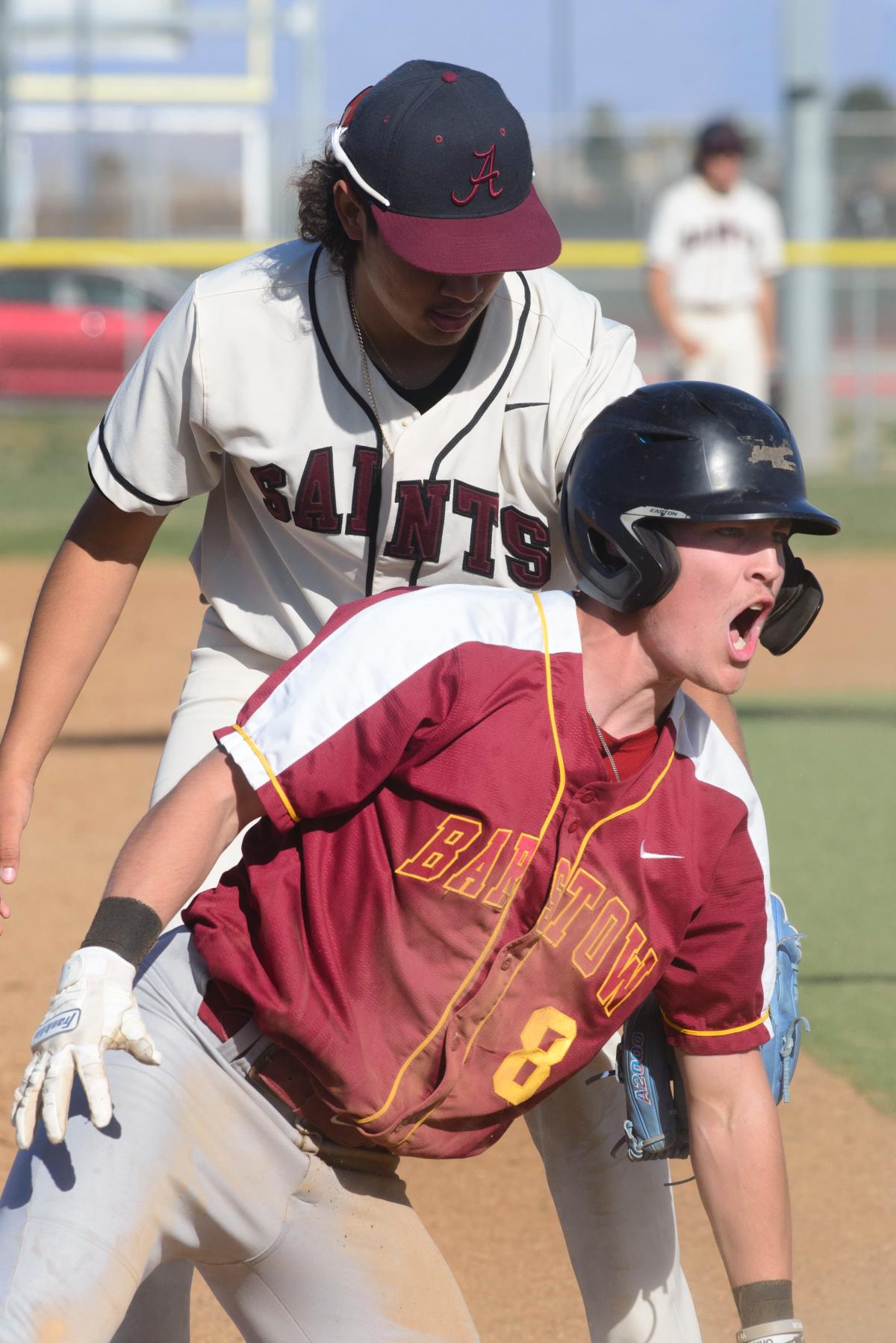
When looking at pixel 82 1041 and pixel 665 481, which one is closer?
pixel 82 1041

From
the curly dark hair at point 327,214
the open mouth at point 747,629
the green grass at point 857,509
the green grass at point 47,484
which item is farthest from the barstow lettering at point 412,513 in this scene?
the green grass at point 857,509

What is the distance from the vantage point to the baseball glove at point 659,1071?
2.38 metres

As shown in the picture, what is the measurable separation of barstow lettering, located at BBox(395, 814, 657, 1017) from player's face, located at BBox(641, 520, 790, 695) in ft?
0.98

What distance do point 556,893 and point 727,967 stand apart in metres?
0.31

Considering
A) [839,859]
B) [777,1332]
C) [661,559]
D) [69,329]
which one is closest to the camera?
[661,559]

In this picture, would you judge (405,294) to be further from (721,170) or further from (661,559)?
(721,170)

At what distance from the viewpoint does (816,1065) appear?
4.12m

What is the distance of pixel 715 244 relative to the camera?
9609 mm

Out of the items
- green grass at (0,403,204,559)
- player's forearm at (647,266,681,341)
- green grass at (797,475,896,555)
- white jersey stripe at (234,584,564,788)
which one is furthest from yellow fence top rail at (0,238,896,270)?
white jersey stripe at (234,584,564,788)

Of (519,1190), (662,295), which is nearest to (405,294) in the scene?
(519,1190)

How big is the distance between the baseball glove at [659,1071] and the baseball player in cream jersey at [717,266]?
23.9 ft

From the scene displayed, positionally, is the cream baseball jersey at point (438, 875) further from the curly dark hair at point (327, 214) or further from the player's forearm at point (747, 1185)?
the curly dark hair at point (327, 214)

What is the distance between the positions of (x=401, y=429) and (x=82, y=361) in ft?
52.2

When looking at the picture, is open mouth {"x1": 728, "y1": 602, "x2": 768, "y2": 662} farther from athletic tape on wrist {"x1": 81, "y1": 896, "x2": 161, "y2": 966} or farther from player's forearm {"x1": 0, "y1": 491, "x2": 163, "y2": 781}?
player's forearm {"x1": 0, "y1": 491, "x2": 163, "y2": 781}
